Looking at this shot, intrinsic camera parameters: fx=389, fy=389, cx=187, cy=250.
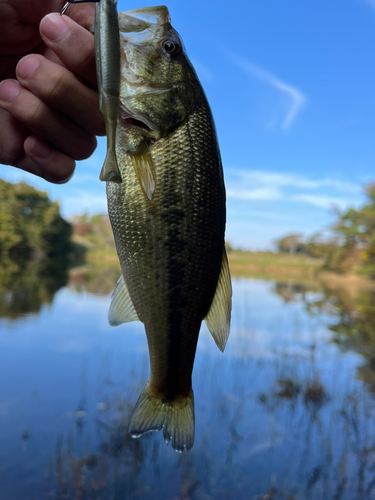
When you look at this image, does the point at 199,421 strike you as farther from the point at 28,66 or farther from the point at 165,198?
the point at 28,66

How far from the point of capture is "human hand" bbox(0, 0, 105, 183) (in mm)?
1734

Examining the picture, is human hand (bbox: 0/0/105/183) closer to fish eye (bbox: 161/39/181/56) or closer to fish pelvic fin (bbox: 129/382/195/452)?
fish eye (bbox: 161/39/181/56)

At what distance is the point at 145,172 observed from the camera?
1.49 metres

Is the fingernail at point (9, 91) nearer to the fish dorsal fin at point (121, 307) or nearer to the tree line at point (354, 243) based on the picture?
the fish dorsal fin at point (121, 307)

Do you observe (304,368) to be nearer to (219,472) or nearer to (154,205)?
(219,472)

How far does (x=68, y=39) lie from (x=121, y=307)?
3.89 ft

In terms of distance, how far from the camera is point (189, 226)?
5.01 ft

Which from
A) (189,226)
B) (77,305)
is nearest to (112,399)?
(189,226)

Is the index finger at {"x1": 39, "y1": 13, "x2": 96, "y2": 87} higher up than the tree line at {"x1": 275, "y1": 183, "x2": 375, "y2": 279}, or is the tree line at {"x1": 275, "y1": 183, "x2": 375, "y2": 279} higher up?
the tree line at {"x1": 275, "y1": 183, "x2": 375, "y2": 279}

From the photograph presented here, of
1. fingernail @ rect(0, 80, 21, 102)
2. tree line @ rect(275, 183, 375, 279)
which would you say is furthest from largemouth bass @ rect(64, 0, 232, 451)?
tree line @ rect(275, 183, 375, 279)

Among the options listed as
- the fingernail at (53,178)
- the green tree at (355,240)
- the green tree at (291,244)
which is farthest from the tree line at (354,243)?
the fingernail at (53,178)

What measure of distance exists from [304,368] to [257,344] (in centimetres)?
298

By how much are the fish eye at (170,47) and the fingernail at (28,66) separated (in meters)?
0.65

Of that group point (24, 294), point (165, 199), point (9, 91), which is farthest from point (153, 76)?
point (24, 294)
